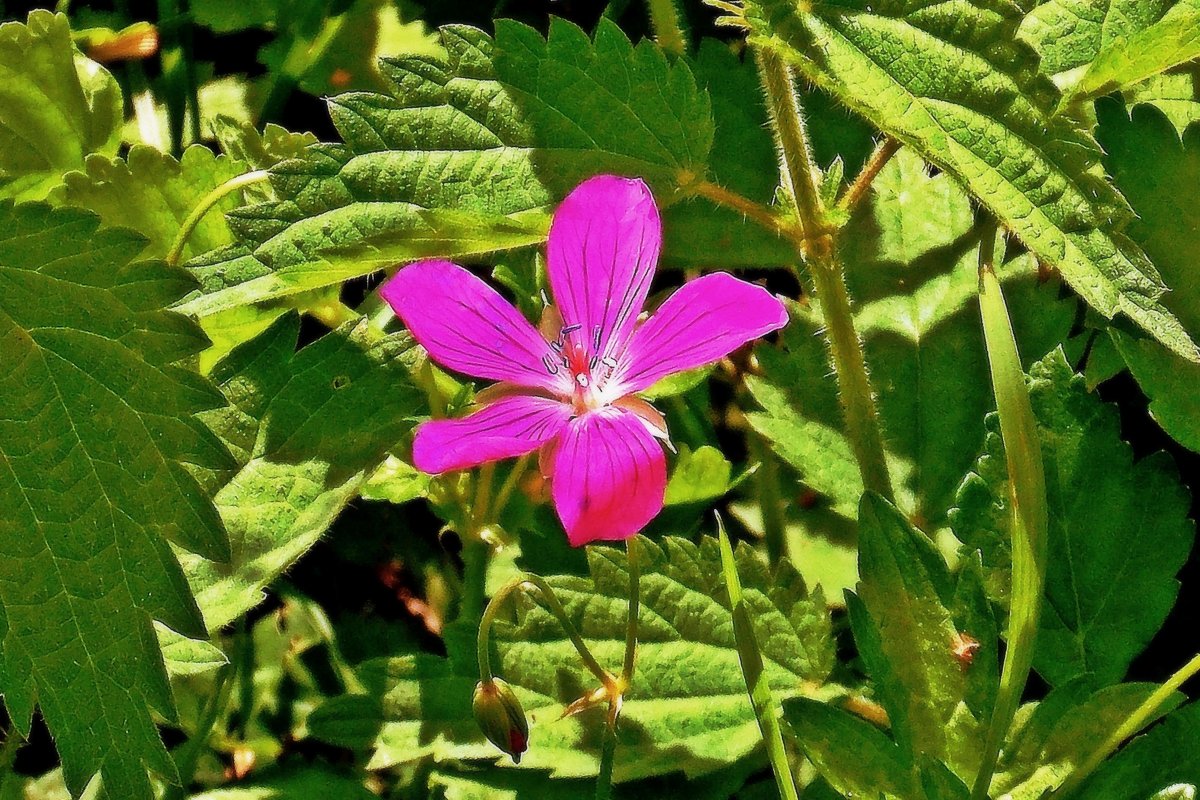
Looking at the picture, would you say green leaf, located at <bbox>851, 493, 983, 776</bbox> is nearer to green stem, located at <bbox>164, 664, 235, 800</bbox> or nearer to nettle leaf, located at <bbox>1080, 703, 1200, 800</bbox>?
nettle leaf, located at <bbox>1080, 703, 1200, 800</bbox>

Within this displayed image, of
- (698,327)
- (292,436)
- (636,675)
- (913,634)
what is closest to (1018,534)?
(913,634)

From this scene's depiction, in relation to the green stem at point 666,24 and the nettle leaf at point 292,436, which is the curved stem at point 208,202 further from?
the green stem at point 666,24

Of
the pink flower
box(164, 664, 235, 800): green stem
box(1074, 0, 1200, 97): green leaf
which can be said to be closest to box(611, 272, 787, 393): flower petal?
the pink flower

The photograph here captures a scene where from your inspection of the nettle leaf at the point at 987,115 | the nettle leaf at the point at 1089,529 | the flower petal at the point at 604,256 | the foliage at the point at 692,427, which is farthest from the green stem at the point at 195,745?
the nettle leaf at the point at 987,115

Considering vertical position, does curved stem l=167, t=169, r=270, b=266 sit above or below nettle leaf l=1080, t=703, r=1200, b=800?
above

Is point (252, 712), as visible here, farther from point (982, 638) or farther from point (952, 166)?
point (952, 166)

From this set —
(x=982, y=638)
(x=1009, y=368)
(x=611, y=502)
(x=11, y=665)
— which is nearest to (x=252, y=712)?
(x=11, y=665)

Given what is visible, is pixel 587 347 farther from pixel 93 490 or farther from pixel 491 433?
pixel 93 490
